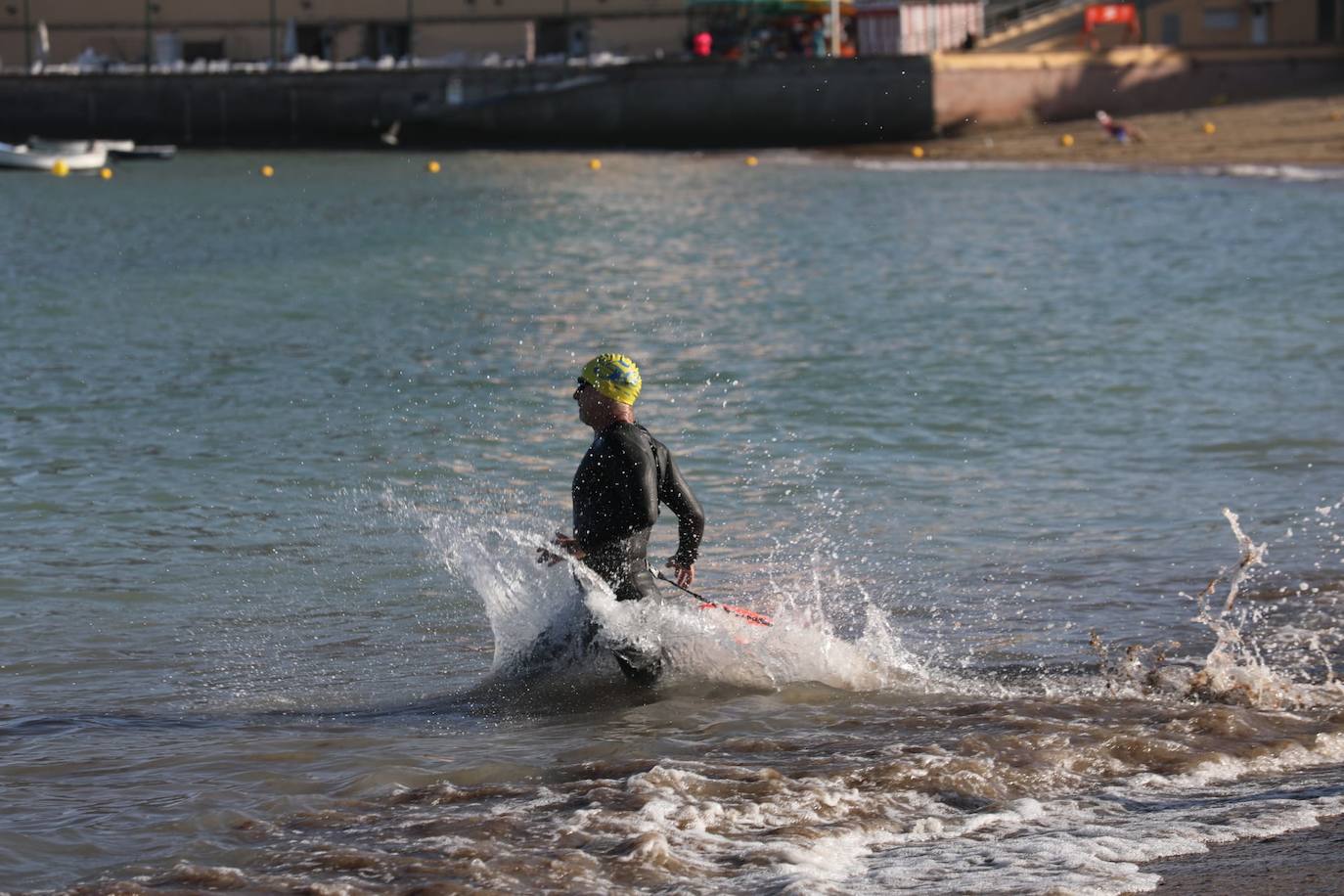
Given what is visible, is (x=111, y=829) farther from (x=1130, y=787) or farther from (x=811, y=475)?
(x=811, y=475)

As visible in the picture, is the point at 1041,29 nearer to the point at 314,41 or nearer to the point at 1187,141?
the point at 1187,141

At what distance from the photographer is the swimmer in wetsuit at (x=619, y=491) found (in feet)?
25.8

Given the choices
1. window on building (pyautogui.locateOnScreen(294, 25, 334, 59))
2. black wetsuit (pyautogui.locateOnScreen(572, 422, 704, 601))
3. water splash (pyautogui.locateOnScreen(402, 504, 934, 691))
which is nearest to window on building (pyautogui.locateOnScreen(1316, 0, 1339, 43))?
window on building (pyautogui.locateOnScreen(294, 25, 334, 59))

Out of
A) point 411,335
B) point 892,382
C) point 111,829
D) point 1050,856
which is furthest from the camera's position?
point 411,335

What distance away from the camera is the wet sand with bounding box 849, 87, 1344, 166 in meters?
48.3

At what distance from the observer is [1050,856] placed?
6191 mm

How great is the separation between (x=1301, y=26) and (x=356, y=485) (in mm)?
53281

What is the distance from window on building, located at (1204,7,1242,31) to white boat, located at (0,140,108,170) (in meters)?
35.9

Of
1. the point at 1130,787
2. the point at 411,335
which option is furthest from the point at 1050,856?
the point at 411,335

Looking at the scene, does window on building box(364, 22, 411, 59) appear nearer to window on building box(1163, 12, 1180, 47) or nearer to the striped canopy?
the striped canopy

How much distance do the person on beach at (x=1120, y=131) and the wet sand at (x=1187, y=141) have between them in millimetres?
179

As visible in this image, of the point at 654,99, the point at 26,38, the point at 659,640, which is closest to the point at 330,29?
the point at 26,38

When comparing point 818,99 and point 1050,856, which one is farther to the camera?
point 818,99

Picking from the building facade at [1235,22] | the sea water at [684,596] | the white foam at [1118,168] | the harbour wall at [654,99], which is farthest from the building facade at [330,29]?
the sea water at [684,596]
